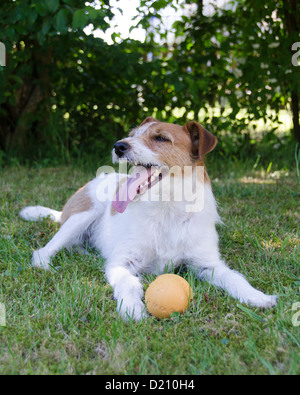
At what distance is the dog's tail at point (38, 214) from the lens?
13.5 feet

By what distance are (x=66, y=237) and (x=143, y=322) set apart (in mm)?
1396

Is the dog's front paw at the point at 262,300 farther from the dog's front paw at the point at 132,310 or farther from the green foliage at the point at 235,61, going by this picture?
the green foliage at the point at 235,61

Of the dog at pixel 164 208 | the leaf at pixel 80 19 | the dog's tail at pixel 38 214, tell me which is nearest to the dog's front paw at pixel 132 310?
the dog at pixel 164 208

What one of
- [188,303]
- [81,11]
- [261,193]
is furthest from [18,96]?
[188,303]

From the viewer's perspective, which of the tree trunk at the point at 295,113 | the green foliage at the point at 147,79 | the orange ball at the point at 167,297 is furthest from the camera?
the tree trunk at the point at 295,113

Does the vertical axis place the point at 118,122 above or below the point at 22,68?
below

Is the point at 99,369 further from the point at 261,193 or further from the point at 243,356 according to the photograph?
the point at 261,193

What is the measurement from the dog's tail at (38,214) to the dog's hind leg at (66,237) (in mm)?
458

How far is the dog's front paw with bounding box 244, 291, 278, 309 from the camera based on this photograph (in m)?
2.46

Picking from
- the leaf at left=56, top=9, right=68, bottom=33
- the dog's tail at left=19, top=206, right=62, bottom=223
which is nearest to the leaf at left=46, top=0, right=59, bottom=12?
the leaf at left=56, top=9, right=68, bottom=33

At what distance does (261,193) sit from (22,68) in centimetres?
360

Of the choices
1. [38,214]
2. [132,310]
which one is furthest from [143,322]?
[38,214]

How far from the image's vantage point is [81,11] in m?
4.10

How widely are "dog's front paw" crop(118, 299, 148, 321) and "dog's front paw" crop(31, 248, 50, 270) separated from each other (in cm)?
84
